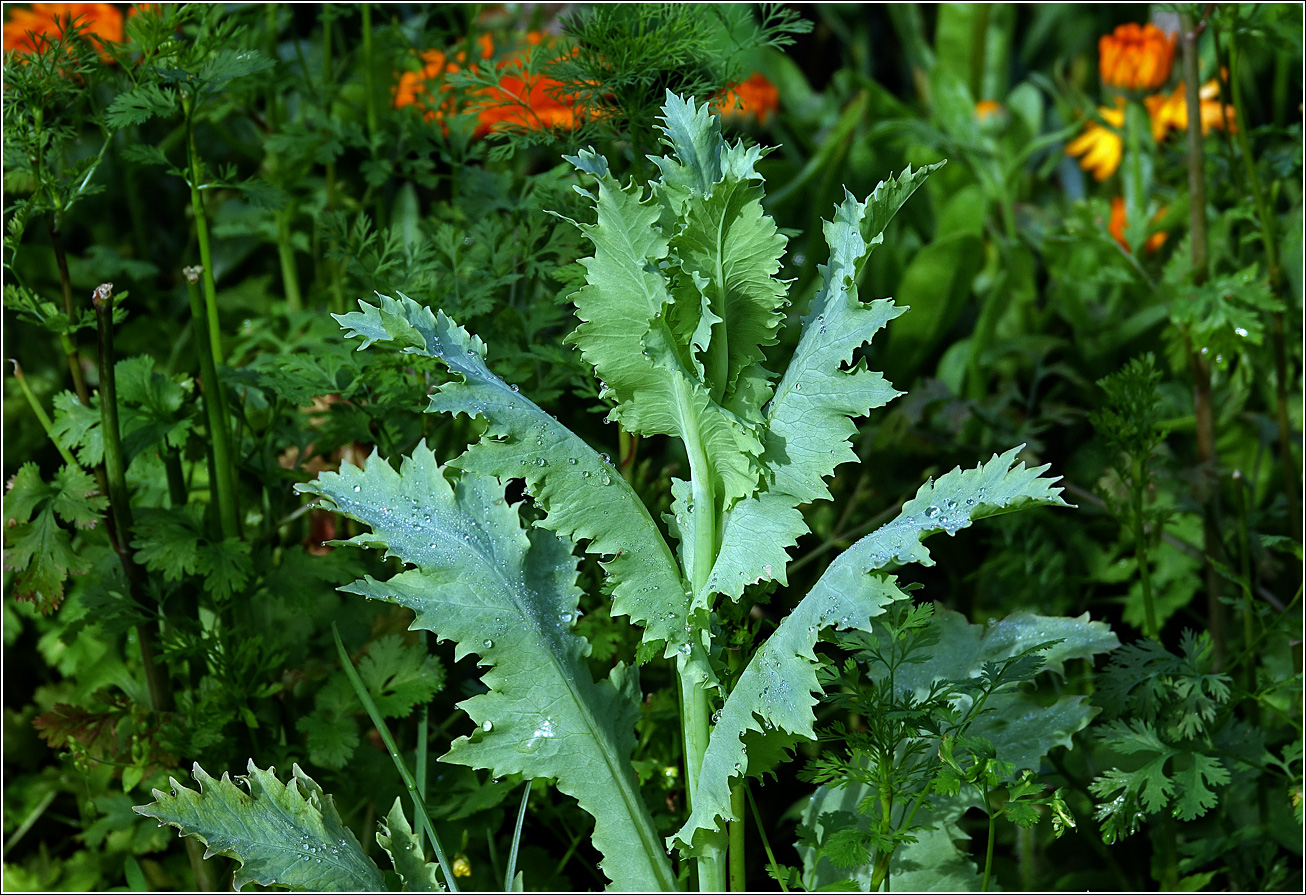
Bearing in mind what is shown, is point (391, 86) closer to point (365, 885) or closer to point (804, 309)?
point (804, 309)

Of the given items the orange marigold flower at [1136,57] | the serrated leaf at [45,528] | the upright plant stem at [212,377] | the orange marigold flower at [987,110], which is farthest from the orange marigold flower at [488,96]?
the orange marigold flower at [1136,57]

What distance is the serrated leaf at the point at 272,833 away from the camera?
2.14ft

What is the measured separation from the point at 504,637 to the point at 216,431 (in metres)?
0.35

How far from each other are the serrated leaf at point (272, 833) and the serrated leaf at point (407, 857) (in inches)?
0.7

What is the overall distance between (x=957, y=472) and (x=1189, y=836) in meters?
0.72

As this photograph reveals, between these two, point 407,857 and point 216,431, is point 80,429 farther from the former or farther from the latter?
point 407,857

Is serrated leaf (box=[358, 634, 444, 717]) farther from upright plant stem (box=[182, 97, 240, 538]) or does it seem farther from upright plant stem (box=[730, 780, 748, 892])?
upright plant stem (box=[730, 780, 748, 892])

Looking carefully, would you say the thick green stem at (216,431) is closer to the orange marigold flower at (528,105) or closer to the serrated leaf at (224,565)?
the serrated leaf at (224,565)

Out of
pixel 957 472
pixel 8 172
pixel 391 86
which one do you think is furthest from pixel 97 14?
pixel 957 472

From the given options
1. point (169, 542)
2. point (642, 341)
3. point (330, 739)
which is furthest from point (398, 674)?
point (642, 341)

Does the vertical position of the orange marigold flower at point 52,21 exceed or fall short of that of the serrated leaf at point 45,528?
it exceeds it

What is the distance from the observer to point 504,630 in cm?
71

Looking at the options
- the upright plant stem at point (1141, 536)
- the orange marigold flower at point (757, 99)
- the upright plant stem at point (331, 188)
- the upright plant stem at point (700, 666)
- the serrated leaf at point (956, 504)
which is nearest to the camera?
the serrated leaf at point (956, 504)

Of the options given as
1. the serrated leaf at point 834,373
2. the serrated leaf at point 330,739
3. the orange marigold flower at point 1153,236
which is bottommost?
the serrated leaf at point 330,739
